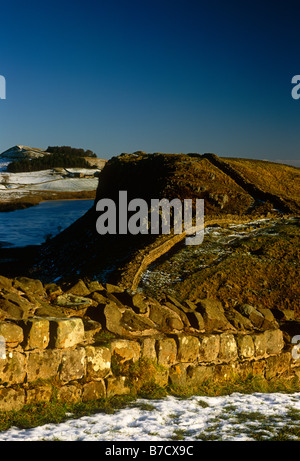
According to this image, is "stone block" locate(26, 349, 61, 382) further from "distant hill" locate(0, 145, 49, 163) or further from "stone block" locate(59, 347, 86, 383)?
"distant hill" locate(0, 145, 49, 163)

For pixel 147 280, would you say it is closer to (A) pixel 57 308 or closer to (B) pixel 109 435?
(A) pixel 57 308

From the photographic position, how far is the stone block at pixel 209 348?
7637 mm

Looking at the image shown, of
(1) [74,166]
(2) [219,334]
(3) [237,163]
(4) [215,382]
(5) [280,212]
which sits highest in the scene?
(1) [74,166]

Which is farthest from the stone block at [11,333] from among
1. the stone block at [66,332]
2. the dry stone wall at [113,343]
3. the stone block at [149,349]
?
the stone block at [149,349]

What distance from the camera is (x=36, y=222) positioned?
4275 centimetres

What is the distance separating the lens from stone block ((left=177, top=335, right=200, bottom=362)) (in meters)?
7.36

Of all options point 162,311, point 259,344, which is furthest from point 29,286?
point 259,344

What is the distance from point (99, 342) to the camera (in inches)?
263

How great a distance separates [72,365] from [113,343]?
0.75 metres

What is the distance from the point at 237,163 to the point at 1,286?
21001 millimetres

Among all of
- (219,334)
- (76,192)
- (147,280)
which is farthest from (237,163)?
(76,192)

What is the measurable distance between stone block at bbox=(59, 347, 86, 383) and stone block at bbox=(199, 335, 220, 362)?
2.27m

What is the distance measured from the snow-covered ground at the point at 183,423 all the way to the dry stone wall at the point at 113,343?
0.51m

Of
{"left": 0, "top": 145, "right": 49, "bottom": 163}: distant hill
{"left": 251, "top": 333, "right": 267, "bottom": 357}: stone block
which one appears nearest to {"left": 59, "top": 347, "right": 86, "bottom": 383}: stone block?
{"left": 251, "top": 333, "right": 267, "bottom": 357}: stone block
